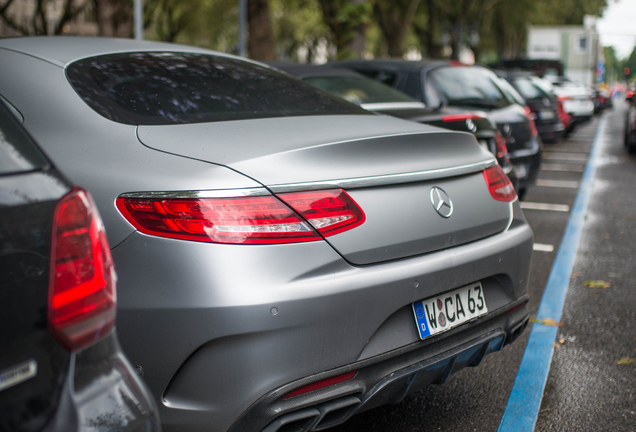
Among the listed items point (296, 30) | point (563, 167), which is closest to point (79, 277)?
point (563, 167)

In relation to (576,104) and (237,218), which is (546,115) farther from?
(237,218)

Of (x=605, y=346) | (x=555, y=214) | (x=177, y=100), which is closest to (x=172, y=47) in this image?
(x=177, y=100)

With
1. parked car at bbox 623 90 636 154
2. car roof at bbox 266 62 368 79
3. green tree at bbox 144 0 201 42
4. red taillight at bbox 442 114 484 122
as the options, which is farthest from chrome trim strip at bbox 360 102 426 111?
green tree at bbox 144 0 201 42

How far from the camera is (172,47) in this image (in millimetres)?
3172

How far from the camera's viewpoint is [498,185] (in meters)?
2.62

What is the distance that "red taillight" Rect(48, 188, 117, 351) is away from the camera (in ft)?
4.20

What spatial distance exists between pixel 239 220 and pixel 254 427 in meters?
0.60

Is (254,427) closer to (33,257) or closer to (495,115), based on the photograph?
(33,257)

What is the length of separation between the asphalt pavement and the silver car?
542 mm

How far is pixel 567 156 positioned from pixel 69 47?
12544 millimetres

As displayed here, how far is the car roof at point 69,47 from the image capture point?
100 inches

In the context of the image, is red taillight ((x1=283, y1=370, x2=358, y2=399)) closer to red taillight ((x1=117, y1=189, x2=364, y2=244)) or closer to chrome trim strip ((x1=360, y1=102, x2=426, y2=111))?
red taillight ((x1=117, y1=189, x2=364, y2=244))

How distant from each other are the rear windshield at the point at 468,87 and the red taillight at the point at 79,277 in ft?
18.1

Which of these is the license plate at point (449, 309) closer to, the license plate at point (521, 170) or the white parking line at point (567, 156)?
the license plate at point (521, 170)
